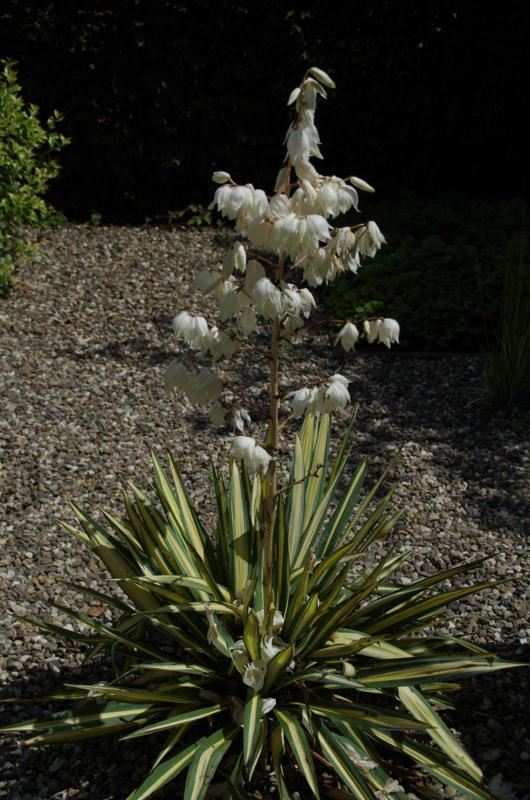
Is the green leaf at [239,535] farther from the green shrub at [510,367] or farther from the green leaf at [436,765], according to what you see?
the green shrub at [510,367]

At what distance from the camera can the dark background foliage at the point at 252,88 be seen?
7.14 m

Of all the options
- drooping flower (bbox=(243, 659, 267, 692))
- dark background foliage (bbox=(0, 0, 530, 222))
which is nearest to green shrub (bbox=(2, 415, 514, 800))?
drooping flower (bbox=(243, 659, 267, 692))

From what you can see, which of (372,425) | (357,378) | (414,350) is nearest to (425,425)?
(372,425)

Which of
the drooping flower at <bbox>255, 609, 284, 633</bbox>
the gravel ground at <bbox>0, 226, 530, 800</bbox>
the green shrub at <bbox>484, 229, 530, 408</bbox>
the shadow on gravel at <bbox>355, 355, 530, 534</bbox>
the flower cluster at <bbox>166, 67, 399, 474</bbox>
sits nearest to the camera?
the flower cluster at <bbox>166, 67, 399, 474</bbox>

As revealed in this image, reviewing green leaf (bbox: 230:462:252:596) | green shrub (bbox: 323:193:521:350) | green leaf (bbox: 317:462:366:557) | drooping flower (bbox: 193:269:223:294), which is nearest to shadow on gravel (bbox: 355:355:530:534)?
green shrub (bbox: 323:193:521:350)

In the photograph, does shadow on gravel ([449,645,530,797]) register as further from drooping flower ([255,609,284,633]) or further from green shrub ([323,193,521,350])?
green shrub ([323,193,521,350])

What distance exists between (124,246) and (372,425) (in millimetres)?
3209

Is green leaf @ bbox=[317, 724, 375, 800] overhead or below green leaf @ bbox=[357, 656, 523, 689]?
below

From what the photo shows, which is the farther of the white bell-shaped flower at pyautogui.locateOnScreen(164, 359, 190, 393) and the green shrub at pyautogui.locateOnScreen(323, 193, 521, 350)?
the green shrub at pyautogui.locateOnScreen(323, 193, 521, 350)

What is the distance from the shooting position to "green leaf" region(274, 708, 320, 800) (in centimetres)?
210

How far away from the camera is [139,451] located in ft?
14.4

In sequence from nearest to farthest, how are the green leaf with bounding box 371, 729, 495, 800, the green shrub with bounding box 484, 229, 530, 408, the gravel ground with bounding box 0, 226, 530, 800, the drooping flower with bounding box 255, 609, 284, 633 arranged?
the green leaf with bounding box 371, 729, 495, 800 < the drooping flower with bounding box 255, 609, 284, 633 < the gravel ground with bounding box 0, 226, 530, 800 < the green shrub with bounding box 484, 229, 530, 408

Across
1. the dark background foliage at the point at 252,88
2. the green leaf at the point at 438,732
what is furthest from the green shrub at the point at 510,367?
the dark background foliage at the point at 252,88

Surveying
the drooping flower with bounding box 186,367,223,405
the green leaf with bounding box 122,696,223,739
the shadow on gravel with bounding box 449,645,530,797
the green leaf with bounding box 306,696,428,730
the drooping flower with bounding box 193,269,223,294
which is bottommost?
the shadow on gravel with bounding box 449,645,530,797
